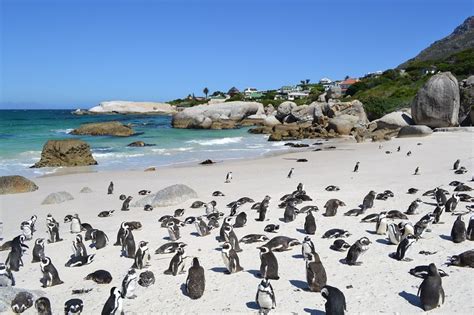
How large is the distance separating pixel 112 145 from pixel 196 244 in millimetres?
30826

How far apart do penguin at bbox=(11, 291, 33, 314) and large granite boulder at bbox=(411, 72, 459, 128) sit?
33.5 metres

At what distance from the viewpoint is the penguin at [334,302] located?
602 cm

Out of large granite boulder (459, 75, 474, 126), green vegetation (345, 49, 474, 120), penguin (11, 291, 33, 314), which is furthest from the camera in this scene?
green vegetation (345, 49, 474, 120)

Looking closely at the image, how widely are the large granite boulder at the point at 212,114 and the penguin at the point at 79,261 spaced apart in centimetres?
5291

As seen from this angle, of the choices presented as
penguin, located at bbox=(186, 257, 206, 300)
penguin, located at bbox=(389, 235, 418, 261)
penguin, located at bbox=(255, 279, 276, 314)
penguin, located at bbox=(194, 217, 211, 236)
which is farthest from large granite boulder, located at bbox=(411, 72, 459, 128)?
penguin, located at bbox=(255, 279, 276, 314)

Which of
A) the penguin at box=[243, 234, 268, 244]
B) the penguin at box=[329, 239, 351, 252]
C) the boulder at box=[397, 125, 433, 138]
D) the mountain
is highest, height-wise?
the mountain

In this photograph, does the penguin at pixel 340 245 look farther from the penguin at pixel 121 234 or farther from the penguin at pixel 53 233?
the penguin at pixel 53 233

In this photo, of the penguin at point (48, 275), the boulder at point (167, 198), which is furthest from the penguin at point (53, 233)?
the boulder at point (167, 198)

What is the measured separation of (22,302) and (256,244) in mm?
4468

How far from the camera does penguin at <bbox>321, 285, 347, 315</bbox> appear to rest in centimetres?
602

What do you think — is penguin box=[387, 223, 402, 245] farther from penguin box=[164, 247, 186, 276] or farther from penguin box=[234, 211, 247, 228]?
penguin box=[164, 247, 186, 276]

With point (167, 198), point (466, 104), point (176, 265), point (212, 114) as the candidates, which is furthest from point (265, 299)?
point (212, 114)

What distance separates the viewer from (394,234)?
9016 mm

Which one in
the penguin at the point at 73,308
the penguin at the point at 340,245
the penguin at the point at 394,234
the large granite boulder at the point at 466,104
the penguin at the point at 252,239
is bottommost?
the penguin at the point at 73,308
